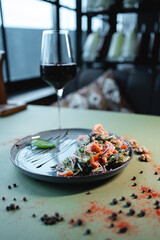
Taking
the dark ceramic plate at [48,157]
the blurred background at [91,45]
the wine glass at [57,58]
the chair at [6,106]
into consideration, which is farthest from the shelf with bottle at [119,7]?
the dark ceramic plate at [48,157]

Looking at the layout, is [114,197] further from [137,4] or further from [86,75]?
[137,4]

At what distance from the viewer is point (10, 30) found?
2.21m

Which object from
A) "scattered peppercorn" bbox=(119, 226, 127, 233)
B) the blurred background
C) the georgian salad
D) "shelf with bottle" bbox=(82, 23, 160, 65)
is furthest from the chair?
"shelf with bottle" bbox=(82, 23, 160, 65)

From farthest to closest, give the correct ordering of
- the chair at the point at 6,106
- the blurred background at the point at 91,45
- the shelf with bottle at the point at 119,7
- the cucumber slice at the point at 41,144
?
the shelf with bottle at the point at 119,7 < the blurred background at the point at 91,45 < the chair at the point at 6,106 < the cucumber slice at the point at 41,144

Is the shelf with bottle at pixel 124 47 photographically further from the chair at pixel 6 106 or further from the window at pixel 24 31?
the chair at pixel 6 106

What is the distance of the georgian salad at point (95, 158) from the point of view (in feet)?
1.73

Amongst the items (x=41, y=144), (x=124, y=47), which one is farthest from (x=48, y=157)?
(x=124, y=47)

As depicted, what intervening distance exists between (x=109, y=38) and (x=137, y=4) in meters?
0.42

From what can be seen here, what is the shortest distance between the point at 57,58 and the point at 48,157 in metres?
0.38

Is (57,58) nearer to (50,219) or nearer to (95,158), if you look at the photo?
(95,158)

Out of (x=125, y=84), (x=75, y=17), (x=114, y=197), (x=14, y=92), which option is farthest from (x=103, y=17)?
(x=114, y=197)

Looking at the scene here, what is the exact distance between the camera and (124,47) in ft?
7.71

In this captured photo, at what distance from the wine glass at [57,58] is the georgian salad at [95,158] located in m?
0.31

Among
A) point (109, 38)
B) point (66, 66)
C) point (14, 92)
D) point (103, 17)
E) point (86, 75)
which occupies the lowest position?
point (14, 92)
